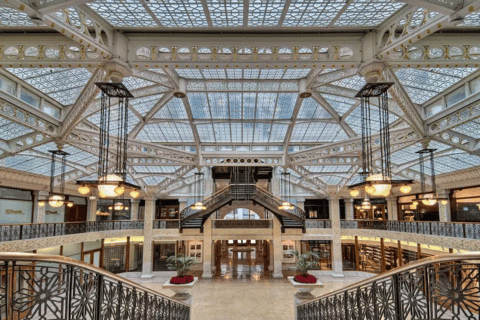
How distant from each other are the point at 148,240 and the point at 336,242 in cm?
1390

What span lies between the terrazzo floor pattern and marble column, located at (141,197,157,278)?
4.06ft

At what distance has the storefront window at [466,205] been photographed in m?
16.8

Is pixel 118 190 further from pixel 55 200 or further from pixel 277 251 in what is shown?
pixel 277 251

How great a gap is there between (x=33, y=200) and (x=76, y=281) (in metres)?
18.3

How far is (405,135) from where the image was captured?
12141 millimetres

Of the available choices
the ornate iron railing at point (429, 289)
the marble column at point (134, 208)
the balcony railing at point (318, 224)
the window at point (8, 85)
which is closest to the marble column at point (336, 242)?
the balcony railing at point (318, 224)

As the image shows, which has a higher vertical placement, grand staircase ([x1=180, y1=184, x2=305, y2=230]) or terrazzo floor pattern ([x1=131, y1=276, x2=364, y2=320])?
grand staircase ([x1=180, y1=184, x2=305, y2=230])

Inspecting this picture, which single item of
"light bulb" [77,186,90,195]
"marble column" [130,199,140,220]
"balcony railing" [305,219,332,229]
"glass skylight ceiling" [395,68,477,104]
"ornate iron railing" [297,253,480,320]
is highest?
"glass skylight ceiling" [395,68,477,104]

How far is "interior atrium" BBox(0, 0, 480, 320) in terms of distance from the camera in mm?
4684

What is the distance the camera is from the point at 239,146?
19.0m

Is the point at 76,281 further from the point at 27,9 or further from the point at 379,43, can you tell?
the point at 379,43

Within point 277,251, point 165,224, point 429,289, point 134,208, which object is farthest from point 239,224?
point 429,289

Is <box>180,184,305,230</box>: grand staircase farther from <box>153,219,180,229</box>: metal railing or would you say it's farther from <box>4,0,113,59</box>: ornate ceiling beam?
<box>4,0,113,59</box>: ornate ceiling beam

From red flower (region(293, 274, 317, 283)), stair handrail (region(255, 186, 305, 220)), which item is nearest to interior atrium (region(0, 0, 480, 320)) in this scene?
red flower (region(293, 274, 317, 283))
